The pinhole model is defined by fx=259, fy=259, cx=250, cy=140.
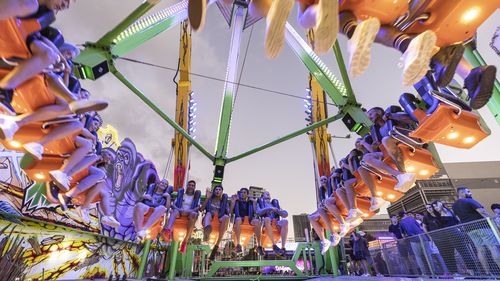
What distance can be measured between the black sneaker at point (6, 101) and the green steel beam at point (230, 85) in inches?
265

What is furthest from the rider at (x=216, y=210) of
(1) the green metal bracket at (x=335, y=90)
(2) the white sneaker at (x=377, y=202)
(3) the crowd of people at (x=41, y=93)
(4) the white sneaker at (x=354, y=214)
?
(1) the green metal bracket at (x=335, y=90)

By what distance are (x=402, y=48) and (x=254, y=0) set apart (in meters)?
1.39

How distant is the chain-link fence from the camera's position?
423cm

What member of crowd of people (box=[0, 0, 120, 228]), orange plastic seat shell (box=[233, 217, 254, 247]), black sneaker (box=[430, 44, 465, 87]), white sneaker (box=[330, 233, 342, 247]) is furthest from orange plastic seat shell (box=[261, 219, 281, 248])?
black sneaker (box=[430, 44, 465, 87])

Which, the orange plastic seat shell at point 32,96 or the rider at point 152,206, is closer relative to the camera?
the orange plastic seat shell at point 32,96

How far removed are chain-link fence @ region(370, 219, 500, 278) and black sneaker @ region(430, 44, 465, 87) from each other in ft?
10.8

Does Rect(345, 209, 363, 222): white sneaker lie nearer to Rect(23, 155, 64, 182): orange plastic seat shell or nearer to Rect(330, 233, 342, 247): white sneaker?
Rect(330, 233, 342, 247): white sneaker

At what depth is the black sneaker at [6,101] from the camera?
8.91ft

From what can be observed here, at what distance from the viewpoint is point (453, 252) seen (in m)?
4.95

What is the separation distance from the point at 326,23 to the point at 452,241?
539 cm

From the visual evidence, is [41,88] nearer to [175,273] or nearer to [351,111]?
[351,111]

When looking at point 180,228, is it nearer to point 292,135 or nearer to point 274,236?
point 274,236

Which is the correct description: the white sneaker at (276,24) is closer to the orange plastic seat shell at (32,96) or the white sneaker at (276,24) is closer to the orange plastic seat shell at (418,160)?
the orange plastic seat shell at (32,96)

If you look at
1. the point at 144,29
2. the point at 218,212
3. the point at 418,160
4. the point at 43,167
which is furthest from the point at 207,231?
the point at 144,29
